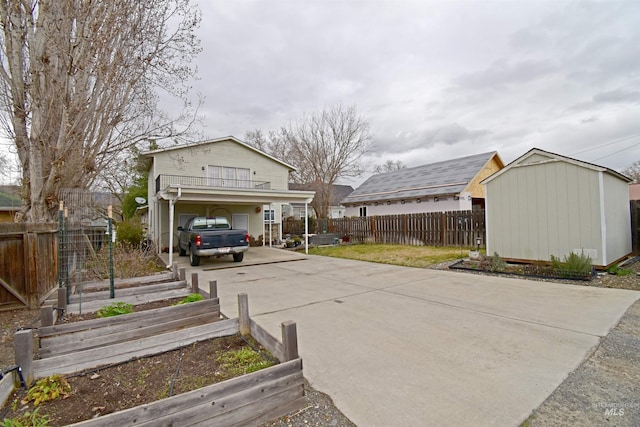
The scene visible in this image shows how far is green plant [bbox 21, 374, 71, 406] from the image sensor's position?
2473mm

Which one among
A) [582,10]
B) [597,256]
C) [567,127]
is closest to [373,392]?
[597,256]

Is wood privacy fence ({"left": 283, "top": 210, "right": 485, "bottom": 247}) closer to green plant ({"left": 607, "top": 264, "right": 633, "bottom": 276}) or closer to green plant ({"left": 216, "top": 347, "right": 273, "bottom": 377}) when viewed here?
green plant ({"left": 607, "top": 264, "right": 633, "bottom": 276})

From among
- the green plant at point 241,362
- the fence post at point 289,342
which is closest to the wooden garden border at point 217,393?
the fence post at point 289,342

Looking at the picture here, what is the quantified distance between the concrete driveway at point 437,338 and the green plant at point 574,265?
780 mm

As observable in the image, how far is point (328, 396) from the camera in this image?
2625 mm

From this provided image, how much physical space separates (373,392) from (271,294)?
4146mm

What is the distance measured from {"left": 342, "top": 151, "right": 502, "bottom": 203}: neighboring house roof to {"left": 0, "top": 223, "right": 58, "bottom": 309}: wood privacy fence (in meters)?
17.7

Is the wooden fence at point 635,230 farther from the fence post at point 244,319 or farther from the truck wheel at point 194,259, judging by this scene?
the truck wheel at point 194,259

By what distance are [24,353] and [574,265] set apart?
9.93 metres

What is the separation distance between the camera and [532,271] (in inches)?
305

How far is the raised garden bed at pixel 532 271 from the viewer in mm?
7023

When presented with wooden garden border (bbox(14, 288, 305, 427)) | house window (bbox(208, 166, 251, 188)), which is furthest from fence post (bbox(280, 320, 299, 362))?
house window (bbox(208, 166, 251, 188))

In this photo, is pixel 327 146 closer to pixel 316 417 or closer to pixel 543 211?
pixel 543 211

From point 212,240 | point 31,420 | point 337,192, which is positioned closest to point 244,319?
point 31,420
